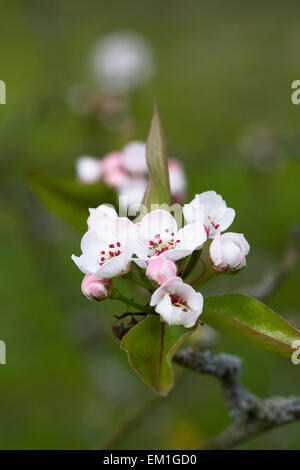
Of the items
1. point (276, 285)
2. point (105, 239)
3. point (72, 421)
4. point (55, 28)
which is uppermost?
point (55, 28)

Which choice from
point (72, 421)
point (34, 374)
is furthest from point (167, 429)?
point (34, 374)

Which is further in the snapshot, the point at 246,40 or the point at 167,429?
the point at 246,40

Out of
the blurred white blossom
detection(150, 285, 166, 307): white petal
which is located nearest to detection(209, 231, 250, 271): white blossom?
detection(150, 285, 166, 307): white petal

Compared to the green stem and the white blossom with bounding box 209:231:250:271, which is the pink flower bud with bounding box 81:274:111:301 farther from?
the white blossom with bounding box 209:231:250:271
